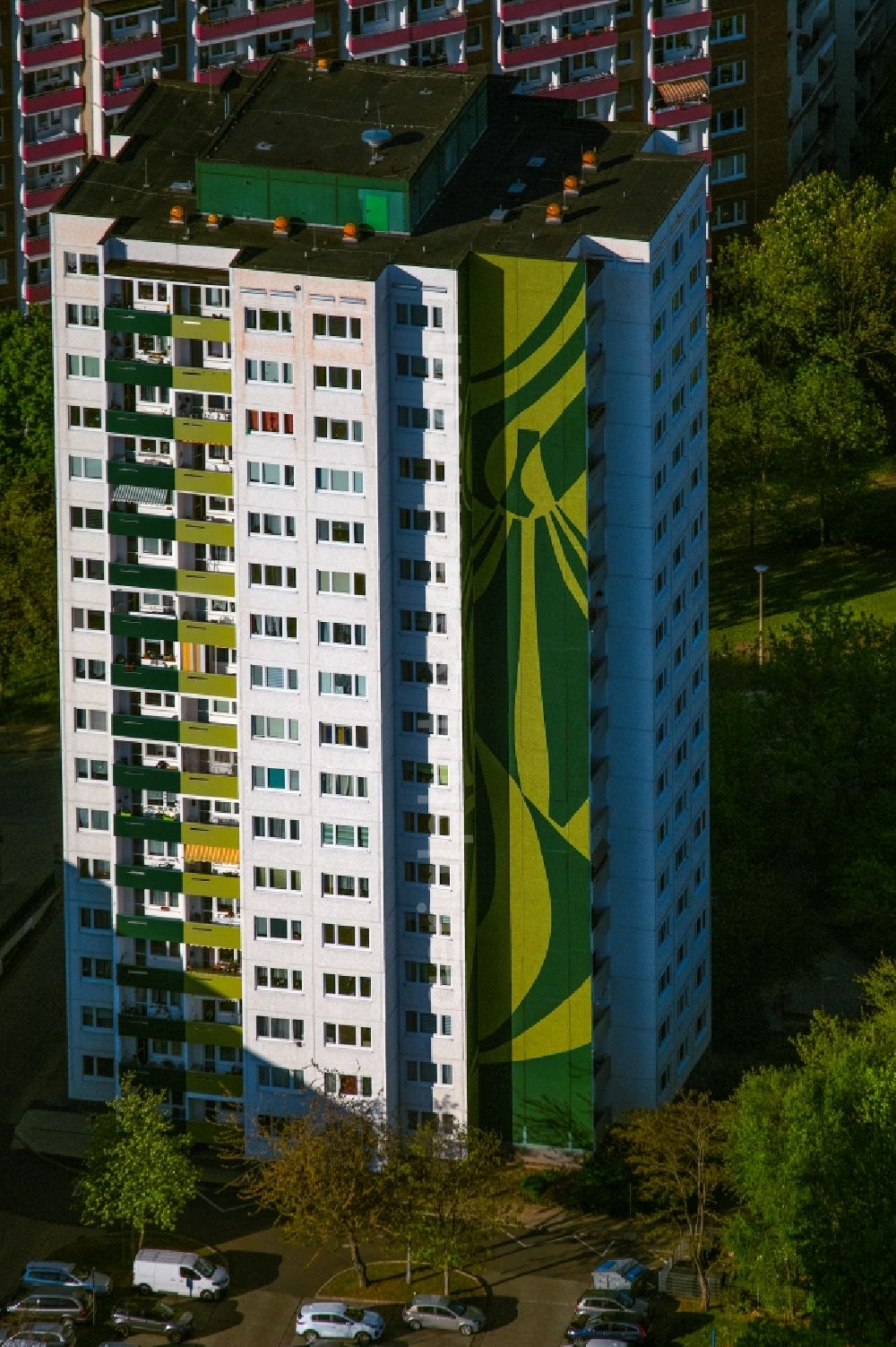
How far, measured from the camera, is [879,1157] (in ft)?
644

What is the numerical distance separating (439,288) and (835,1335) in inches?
2104

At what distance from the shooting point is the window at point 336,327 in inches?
7830

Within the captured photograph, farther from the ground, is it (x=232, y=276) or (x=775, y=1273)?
(x=232, y=276)

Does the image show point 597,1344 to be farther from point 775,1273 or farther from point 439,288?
point 439,288

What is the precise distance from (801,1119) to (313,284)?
46.9m

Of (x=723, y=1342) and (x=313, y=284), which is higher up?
(x=313, y=284)

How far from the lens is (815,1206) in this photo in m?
195

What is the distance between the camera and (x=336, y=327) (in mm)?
199125

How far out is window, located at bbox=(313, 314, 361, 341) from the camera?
19888 cm

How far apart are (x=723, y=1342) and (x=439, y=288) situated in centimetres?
5289

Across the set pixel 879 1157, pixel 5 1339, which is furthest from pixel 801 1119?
pixel 5 1339

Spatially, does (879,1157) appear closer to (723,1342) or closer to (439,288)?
(723,1342)

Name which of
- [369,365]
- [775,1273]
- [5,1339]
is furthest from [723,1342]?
A: [369,365]

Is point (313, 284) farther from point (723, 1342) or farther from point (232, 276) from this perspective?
point (723, 1342)
